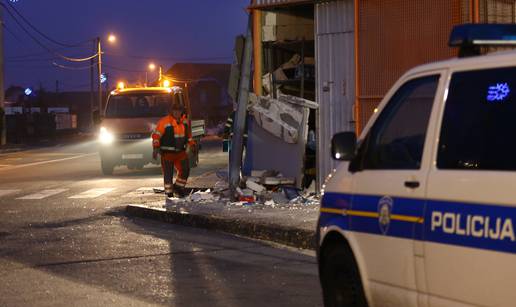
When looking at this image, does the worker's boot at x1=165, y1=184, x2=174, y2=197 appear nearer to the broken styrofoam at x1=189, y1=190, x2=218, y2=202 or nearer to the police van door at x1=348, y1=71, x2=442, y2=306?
the broken styrofoam at x1=189, y1=190, x2=218, y2=202

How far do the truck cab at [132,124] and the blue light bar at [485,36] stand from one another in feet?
67.0

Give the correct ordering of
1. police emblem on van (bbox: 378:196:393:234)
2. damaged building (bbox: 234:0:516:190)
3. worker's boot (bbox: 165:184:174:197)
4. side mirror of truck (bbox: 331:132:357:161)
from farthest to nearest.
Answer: worker's boot (bbox: 165:184:174:197), damaged building (bbox: 234:0:516:190), side mirror of truck (bbox: 331:132:357:161), police emblem on van (bbox: 378:196:393:234)

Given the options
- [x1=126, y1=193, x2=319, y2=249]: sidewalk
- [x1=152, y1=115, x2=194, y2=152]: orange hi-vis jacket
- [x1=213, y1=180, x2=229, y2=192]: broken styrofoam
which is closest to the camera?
[x1=126, y1=193, x2=319, y2=249]: sidewalk

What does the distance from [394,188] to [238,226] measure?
7.72 metres

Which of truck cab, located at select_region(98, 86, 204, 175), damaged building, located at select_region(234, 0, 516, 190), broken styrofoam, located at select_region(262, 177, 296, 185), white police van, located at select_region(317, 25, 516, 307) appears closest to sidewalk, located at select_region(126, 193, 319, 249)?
broken styrofoam, located at select_region(262, 177, 296, 185)

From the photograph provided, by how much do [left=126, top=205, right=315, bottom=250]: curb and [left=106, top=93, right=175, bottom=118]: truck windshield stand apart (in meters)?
10.4

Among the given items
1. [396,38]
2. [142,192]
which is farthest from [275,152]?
[142,192]

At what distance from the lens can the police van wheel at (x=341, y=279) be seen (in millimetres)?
6734

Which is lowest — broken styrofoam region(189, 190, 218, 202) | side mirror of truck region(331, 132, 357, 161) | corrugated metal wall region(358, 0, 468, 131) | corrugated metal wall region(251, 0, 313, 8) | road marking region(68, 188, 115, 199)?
road marking region(68, 188, 115, 199)

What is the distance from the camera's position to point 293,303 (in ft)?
28.3

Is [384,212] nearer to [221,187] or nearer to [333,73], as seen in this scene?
[333,73]

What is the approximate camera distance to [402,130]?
6.47 m

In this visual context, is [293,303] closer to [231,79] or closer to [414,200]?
[414,200]

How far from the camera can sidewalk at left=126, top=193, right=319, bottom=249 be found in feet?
41.6
